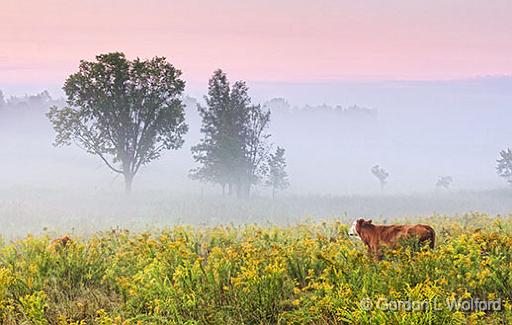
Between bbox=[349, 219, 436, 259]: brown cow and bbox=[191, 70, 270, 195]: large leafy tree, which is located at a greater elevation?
bbox=[191, 70, 270, 195]: large leafy tree

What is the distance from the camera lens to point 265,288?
22.9 ft

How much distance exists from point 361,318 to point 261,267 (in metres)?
2.67

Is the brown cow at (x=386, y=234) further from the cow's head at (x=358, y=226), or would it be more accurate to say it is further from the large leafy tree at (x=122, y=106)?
the large leafy tree at (x=122, y=106)

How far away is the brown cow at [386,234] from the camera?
9844 millimetres

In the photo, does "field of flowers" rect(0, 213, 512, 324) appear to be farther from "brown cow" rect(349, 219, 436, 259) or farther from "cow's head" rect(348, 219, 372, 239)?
"cow's head" rect(348, 219, 372, 239)

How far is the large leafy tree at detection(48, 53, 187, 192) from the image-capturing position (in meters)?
40.1

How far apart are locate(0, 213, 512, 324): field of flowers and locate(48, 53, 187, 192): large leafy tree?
32725 millimetres

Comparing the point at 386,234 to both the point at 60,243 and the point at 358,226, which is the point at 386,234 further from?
the point at 60,243

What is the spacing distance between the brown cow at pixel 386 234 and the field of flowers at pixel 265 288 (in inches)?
17.6

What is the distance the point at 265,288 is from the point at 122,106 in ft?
119

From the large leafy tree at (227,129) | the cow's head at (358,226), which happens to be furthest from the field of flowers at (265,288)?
the large leafy tree at (227,129)

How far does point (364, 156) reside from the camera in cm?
19512

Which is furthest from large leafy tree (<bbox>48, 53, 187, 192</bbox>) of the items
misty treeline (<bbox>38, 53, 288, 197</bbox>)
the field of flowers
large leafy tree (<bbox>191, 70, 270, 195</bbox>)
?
the field of flowers

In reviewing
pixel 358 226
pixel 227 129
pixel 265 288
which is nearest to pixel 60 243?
pixel 265 288
